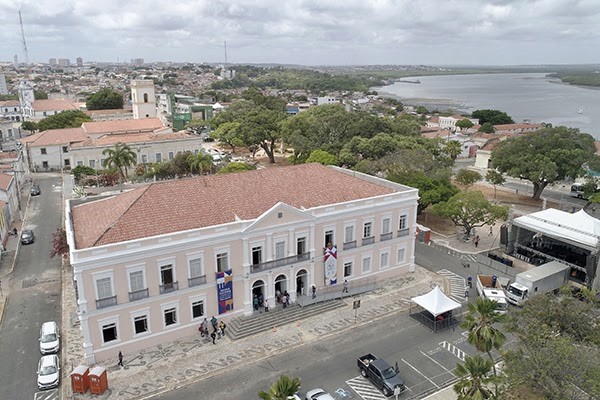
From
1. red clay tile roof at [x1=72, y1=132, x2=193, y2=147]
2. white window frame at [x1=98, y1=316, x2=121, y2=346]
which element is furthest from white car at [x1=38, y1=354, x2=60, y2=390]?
red clay tile roof at [x1=72, y1=132, x2=193, y2=147]

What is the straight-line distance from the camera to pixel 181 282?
90.7 ft

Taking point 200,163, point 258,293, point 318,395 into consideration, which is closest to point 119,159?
point 200,163

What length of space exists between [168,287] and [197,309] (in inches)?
104

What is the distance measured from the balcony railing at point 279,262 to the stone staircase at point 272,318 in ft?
10.2

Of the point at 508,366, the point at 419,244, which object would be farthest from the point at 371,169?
the point at 508,366

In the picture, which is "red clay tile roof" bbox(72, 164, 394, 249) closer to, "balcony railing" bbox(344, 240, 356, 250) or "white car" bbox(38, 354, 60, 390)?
"balcony railing" bbox(344, 240, 356, 250)

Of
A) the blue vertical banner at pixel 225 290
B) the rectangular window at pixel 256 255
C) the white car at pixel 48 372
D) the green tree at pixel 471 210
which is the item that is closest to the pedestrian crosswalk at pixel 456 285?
the green tree at pixel 471 210

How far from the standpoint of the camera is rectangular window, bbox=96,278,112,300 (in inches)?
1003

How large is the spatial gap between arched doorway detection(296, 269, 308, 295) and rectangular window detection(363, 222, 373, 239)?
558 cm

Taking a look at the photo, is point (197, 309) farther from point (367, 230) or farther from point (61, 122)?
point (61, 122)

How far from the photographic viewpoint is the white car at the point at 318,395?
22406 mm

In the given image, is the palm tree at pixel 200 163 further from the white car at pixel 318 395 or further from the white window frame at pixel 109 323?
the white car at pixel 318 395

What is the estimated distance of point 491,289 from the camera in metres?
33.7

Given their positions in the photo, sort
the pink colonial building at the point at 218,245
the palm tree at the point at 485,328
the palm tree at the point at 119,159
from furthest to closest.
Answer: the palm tree at the point at 119,159, the pink colonial building at the point at 218,245, the palm tree at the point at 485,328
